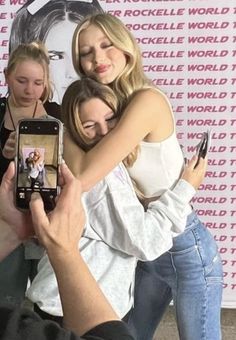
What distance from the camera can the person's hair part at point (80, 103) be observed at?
1792 millimetres

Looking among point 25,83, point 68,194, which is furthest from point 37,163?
point 25,83

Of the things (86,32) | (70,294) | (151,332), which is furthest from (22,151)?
(151,332)

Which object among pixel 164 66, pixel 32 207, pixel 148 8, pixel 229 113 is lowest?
pixel 32 207

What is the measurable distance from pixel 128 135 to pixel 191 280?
1.72 feet

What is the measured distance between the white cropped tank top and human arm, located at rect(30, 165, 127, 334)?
801mm

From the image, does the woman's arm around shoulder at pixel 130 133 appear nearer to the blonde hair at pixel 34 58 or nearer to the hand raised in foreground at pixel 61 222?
the hand raised in foreground at pixel 61 222

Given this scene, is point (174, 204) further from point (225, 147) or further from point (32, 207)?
point (225, 147)

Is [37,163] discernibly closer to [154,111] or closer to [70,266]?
[70,266]

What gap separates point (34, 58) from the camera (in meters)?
2.61

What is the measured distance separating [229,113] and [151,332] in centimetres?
98

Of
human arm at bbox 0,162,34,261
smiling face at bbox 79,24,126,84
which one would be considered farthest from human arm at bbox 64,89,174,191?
human arm at bbox 0,162,34,261

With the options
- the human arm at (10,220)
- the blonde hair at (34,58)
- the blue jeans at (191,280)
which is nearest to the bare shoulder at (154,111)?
the blue jeans at (191,280)

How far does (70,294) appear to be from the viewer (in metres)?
1.08

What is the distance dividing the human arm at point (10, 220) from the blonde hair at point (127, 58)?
62 centimetres
